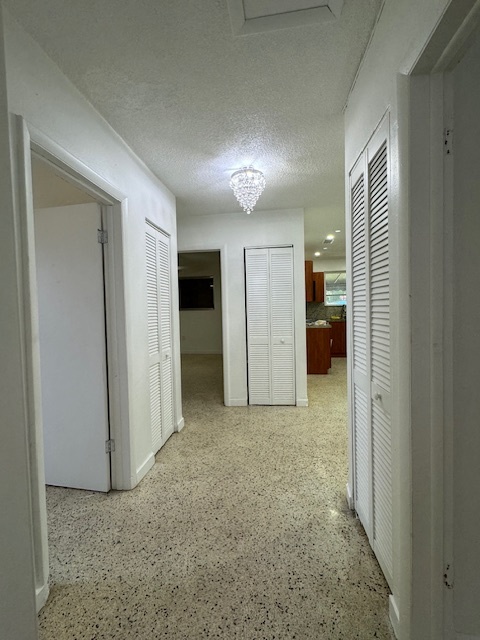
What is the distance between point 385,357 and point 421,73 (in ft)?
3.21

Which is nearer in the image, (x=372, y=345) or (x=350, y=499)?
(x=372, y=345)

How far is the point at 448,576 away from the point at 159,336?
91.9 inches

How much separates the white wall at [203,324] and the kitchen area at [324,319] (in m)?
2.46

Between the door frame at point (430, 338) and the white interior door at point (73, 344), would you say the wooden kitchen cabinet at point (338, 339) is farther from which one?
the door frame at point (430, 338)

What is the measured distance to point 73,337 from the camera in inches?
79.8

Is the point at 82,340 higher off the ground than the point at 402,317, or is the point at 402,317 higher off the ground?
the point at 402,317

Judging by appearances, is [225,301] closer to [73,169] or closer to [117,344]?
[117,344]

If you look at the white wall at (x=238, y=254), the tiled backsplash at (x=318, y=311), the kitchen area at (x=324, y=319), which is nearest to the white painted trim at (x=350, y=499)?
the white wall at (x=238, y=254)

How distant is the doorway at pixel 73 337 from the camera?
199 centimetres

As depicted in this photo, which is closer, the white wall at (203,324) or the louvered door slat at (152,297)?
the louvered door slat at (152,297)

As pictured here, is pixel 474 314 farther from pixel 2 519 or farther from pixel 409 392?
pixel 2 519

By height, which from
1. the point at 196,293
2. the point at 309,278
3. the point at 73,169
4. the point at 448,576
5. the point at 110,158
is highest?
the point at 110,158

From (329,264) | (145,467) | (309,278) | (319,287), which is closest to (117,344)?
(145,467)

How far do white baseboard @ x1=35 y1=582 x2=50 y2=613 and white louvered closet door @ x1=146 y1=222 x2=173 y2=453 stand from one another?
3.92 feet
